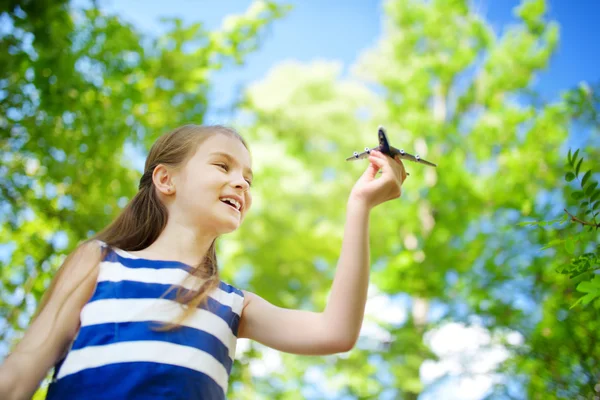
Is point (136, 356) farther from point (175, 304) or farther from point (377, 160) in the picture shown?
point (377, 160)

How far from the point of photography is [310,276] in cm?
699

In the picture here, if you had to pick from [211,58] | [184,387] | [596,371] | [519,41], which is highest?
[519,41]

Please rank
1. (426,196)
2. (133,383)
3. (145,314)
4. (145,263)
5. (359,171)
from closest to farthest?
1. (133,383)
2. (145,314)
3. (145,263)
4. (426,196)
5. (359,171)

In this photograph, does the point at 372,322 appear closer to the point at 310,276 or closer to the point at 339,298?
the point at 310,276

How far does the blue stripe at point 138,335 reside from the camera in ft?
3.45

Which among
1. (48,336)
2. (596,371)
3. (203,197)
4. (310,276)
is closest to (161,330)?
(48,336)

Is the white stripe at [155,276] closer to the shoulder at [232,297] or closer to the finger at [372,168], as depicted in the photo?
the shoulder at [232,297]

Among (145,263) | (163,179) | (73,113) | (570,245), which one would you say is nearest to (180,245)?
(145,263)

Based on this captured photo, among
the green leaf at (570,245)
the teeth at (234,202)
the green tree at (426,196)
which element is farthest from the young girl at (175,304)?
the green tree at (426,196)

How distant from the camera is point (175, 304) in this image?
1120mm

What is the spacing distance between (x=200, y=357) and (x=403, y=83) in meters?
7.01

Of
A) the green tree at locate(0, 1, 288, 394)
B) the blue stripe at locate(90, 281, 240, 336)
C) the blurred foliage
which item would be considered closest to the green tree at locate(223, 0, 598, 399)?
the blurred foliage

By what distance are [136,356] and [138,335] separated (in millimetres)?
45

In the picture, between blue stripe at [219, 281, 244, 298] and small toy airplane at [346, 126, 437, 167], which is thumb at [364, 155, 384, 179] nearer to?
small toy airplane at [346, 126, 437, 167]
